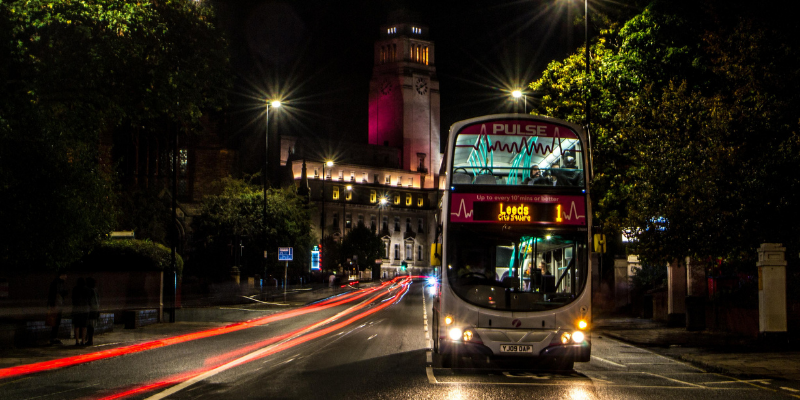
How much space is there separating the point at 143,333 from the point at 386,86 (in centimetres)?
12008

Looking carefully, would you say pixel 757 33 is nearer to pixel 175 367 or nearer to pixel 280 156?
pixel 175 367

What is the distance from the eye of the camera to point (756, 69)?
58.6 feet

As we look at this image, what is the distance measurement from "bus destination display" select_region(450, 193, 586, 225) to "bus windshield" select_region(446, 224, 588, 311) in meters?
0.14

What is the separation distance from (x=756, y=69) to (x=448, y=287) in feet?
33.9

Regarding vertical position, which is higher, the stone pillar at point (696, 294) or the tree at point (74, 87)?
the tree at point (74, 87)

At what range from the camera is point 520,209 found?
12.4m

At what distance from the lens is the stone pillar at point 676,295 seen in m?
23.9

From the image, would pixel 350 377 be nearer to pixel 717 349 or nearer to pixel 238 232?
pixel 717 349

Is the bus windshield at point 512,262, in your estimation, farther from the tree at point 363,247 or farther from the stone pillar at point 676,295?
the tree at point 363,247

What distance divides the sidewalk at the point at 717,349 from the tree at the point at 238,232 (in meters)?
42.6

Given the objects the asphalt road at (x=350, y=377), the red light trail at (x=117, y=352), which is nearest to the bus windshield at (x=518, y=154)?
the asphalt road at (x=350, y=377)

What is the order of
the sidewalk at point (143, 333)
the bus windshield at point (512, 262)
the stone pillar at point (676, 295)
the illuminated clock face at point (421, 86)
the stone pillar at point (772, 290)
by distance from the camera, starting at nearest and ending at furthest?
the bus windshield at point (512, 262) → the sidewalk at point (143, 333) → the stone pillar at point (772, 290) → the stone pillar at point (676, 295) → the illuminated clock face at point (421, 86)

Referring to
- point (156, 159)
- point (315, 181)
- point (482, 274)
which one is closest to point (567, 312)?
point (482, 274)

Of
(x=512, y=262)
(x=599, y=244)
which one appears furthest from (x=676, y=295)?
(x=512, y=262)
